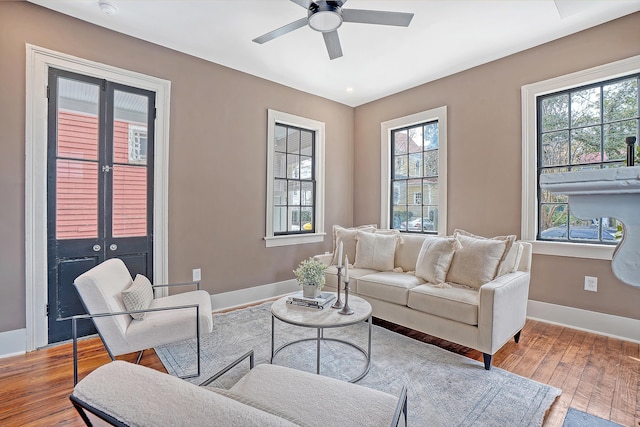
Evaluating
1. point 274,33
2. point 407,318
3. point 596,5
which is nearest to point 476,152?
point 596,5

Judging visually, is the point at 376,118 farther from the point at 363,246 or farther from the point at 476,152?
the point at 363,246

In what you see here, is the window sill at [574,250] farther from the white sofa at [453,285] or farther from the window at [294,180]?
the window at [294,180]

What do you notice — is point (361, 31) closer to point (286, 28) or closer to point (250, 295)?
point (286, 28)

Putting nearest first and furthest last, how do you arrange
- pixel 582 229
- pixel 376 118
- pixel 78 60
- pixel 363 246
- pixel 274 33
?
1. pixel 274 33
2. pixel 78 60
3. pixel 582 229
4. pixel 363 246
5. pixel 376 118

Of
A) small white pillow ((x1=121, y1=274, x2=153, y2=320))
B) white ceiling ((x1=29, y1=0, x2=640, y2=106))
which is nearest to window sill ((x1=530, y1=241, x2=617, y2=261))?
white ceiling ((x1=29, y1=0, x2=640, y2=106))

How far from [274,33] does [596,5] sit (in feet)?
9.05

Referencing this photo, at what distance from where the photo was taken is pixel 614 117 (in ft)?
9.52

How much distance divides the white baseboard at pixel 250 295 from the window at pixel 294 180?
574 mm

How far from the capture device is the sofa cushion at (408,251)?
3398mm

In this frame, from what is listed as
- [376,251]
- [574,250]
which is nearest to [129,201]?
[376,251]

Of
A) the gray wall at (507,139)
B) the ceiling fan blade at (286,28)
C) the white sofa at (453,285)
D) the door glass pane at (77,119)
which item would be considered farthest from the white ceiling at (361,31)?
the white sofa at (453,285)

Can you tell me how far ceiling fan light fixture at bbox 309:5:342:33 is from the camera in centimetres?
223

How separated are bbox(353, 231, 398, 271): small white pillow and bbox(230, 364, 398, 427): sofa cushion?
2.24 metres

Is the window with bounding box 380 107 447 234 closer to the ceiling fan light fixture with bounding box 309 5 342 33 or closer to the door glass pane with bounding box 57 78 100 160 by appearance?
the ceiling fan light fixture with bounding box 309 5 342 33
